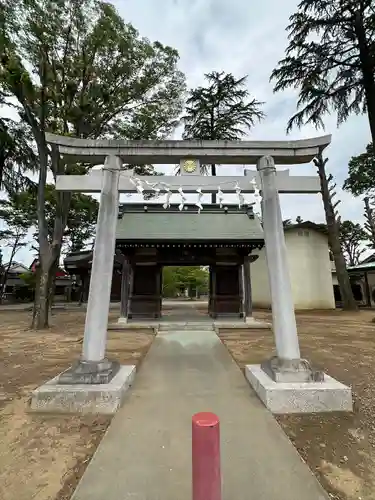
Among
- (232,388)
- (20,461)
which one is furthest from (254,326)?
(20,461)

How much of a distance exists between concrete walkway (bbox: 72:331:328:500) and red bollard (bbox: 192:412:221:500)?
593 millimetres

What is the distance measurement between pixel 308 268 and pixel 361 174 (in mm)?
7176

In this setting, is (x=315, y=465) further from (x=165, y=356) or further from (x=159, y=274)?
(x=159, y=274)

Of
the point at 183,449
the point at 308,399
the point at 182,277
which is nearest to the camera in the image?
the point at 183,449

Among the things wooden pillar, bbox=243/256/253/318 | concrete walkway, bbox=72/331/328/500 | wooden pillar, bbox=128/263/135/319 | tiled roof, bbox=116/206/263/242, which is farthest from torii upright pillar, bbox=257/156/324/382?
wooden pillar, bbox=128/263/135/319

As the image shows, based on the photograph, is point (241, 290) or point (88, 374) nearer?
point (88, 374)

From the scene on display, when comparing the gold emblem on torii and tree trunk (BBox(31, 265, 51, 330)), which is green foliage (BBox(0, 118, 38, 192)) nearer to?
tree trunk (BBox(31, 265, 51, 330))

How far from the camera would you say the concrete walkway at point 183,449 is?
203 cm

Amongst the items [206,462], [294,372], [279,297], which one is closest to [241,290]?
[279,297]

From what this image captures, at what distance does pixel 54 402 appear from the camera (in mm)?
3361

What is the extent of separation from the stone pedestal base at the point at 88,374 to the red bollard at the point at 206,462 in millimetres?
2414

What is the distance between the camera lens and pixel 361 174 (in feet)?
61.2

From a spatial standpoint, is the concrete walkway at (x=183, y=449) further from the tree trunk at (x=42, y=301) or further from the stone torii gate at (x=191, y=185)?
the tree trunk at (x=42, y=301)

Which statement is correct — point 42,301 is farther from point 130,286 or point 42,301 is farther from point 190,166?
point 190,166
